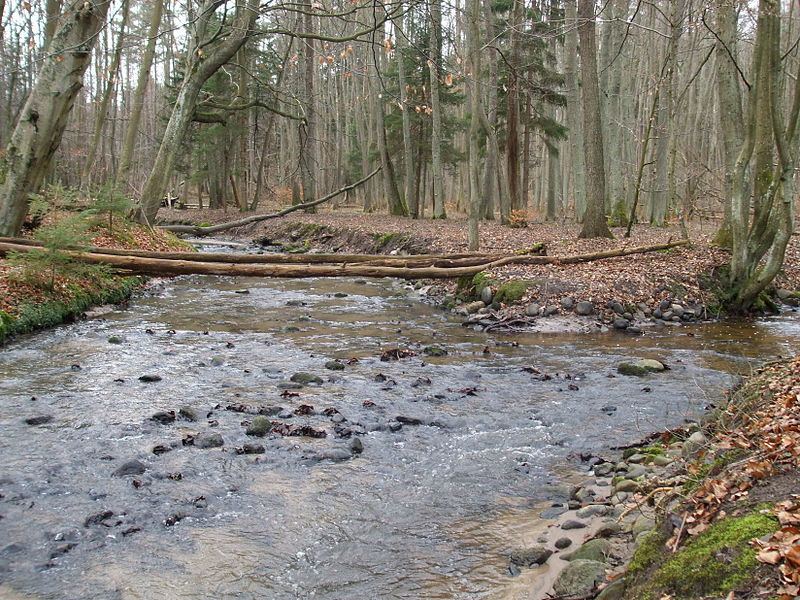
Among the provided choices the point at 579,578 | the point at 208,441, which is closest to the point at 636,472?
the point at 579,578

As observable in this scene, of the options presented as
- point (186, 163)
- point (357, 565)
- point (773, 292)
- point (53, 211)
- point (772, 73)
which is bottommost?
point (357, 565)

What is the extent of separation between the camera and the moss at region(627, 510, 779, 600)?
99.6 inches

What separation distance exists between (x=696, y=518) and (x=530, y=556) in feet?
4.01

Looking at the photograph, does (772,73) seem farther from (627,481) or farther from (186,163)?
(186,163)

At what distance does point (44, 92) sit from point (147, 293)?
15.9 ft

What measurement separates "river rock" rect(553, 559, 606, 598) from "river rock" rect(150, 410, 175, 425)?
4.42 meters

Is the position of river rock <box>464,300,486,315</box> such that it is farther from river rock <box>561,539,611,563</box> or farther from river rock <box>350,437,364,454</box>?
river rock <box>561,539,611,563</box>

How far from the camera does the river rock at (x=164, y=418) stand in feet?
21.2

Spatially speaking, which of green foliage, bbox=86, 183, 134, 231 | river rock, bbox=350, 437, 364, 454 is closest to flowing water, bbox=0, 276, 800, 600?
river rock, bbox=350, 437, 364, 454

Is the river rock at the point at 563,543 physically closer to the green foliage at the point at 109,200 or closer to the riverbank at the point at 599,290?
the riverbank at the point at 599,290

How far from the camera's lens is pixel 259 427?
626 centimetres

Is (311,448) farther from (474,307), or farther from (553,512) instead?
(474,307)

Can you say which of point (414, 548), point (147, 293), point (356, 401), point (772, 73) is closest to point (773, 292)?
point (772, 73)

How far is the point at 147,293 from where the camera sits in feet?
48.0
